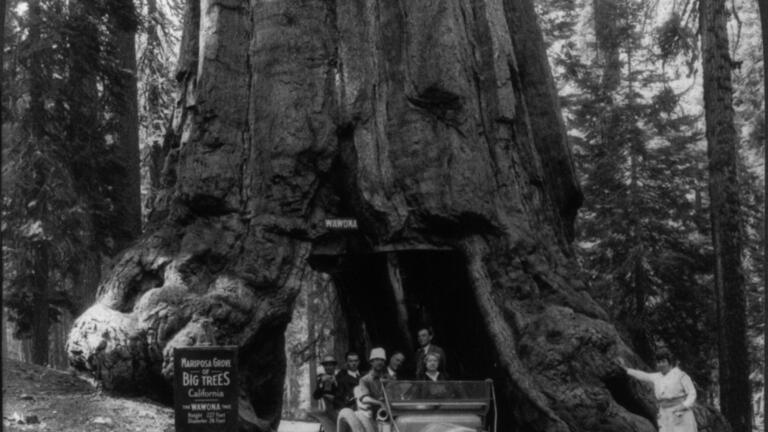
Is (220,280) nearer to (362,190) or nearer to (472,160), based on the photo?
(362,190)

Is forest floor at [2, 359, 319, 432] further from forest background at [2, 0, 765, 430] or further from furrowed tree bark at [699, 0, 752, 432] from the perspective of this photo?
furrowed tree bark at [699, 0, 752, 432]

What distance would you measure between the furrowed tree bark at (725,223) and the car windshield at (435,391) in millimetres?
8445

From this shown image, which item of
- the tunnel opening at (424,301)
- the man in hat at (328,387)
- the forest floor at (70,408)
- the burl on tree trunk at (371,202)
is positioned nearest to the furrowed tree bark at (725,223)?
the burl on tree trunk at (371,202)

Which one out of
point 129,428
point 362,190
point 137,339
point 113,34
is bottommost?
point 129,428

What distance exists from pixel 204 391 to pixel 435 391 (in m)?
2.44

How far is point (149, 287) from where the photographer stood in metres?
14.1

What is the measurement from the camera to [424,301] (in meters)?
17.5

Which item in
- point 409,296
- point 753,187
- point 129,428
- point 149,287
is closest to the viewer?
point 129,428

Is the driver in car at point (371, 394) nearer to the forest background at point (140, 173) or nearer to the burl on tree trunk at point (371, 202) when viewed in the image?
the burl on tree trunk at point (371, 202)

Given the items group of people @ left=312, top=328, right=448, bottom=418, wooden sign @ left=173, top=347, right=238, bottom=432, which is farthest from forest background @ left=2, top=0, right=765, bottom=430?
wooden sign @ left=173, top=347, right=238, bottom=432

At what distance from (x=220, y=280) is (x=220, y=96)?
3016mm

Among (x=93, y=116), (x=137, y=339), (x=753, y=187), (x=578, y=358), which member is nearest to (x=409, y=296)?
(x=578, y=358)

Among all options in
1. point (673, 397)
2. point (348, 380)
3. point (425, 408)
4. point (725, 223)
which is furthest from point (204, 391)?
point (725, 223)

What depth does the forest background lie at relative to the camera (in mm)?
21328
